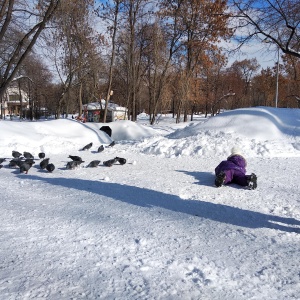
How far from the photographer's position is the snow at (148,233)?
258cm

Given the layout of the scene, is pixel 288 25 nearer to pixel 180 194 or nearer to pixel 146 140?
pixel 146 140

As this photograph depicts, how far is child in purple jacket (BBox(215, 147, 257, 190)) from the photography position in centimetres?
571

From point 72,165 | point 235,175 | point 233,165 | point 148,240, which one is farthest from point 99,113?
point 148,240

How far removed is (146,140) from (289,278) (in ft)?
31.5

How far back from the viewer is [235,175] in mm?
6016

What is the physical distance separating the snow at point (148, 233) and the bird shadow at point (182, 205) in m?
0.02

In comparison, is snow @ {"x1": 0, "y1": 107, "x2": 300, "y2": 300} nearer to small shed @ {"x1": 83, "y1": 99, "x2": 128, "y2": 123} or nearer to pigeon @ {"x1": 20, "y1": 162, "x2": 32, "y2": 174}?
pigeon @ {"x1": 20, "y1": 162, "x2": 32, "y2": 174}

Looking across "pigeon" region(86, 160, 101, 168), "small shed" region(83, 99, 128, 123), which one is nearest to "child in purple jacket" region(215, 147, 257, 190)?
"pigeon" region(86, 160, 101, 168)

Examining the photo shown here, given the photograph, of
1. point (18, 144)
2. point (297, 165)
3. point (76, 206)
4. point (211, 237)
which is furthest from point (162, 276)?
point (18, 144)

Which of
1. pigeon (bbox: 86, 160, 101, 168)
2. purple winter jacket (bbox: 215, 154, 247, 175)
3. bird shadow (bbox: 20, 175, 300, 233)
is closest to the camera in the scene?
bird shadow (bbox: 20, 175, 300, 233)

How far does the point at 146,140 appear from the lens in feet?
39.6

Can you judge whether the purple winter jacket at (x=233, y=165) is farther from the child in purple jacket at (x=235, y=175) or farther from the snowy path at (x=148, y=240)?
the snowy path at (x=148, y=240)

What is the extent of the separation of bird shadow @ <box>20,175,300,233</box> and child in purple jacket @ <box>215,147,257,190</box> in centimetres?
101

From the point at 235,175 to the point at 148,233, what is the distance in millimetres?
2982
